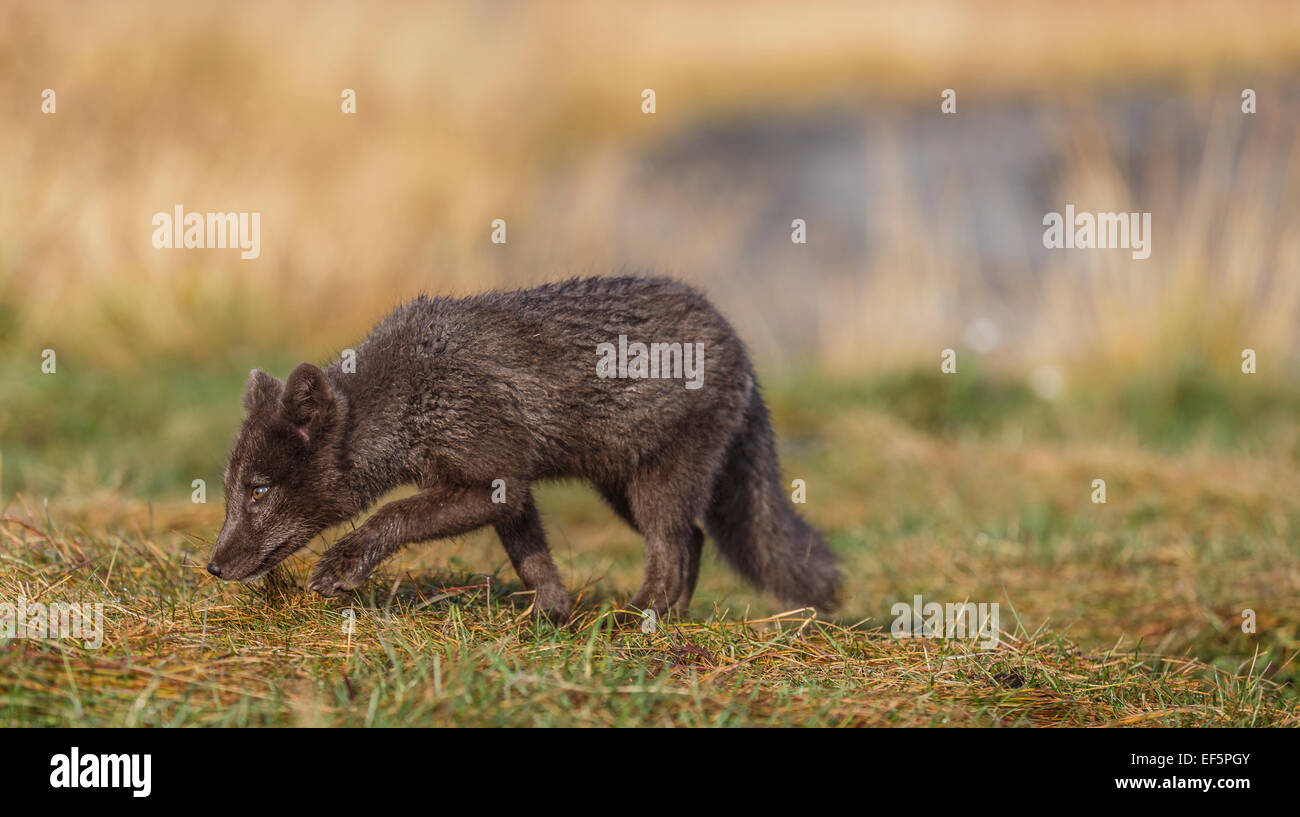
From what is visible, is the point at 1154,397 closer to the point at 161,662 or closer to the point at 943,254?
the point at 943,254

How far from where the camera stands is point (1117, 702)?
4.20m

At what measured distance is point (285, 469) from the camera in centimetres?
479

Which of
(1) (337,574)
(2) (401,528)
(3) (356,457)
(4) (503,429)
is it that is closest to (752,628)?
(4) (503,429)

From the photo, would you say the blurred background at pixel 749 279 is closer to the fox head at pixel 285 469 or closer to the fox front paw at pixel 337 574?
the fox head at pixel 285 469

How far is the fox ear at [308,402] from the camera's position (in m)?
4.75

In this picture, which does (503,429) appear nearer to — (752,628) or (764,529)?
(752,628)

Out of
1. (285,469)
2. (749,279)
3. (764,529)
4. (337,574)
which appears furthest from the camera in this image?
(749,279)

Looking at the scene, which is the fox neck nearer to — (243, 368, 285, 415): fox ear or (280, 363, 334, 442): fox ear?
(280, 363, 334, 442): fox ear

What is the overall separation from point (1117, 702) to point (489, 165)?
11413 mm

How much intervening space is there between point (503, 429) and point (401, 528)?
0.55 meters

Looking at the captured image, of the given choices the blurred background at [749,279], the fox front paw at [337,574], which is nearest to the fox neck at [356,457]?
the fox front paw at [337,574]

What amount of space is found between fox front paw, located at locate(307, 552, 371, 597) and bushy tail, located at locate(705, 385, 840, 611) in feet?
5.62

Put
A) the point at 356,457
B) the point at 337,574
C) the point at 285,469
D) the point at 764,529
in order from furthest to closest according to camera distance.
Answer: the point at 764,529 → the point at 356,457 → the point at 285,469 → the point at 337,574
